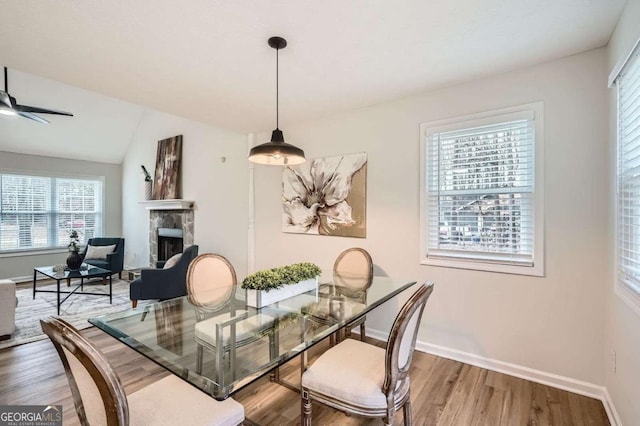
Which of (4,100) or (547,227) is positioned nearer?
(547,227)

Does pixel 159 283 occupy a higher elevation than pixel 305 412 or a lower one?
higher

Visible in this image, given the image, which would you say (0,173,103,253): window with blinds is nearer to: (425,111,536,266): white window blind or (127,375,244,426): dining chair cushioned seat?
(127,375,244,426): dining chair cushioned seat

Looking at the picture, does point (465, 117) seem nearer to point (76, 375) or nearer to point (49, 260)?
point (76, 375)

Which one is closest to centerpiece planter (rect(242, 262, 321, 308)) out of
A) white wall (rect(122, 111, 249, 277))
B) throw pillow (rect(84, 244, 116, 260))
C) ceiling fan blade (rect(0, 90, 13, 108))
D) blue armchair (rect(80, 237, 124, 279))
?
white wall (rect(122, 111, 249, 277))

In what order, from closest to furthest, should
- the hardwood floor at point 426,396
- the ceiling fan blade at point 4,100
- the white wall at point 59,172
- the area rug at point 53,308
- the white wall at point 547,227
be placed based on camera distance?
the hardwood floor at point 426,396 < the white wall at point 547,227 < the ceiling fan blade at point 4,100 < the area rug at point 53,308 < the white wall at point 59,172

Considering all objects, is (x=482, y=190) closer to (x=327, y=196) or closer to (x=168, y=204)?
(x=327, y=196)

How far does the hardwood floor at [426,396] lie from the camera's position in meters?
1.94

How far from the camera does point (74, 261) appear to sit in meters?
4.48

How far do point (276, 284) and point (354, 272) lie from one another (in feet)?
3.92

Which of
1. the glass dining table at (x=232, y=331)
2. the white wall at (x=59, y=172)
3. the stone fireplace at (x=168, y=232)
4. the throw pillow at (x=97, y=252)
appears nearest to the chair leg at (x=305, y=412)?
the glass dining table at (x=232, y=331)

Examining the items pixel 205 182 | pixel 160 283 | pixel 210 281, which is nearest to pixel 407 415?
pixel 210 281

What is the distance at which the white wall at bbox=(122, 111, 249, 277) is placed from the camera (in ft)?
14.9

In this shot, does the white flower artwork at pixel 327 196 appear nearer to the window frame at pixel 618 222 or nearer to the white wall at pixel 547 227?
the white wall at pixel 547 227

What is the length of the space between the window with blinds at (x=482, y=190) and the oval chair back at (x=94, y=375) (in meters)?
2.51
